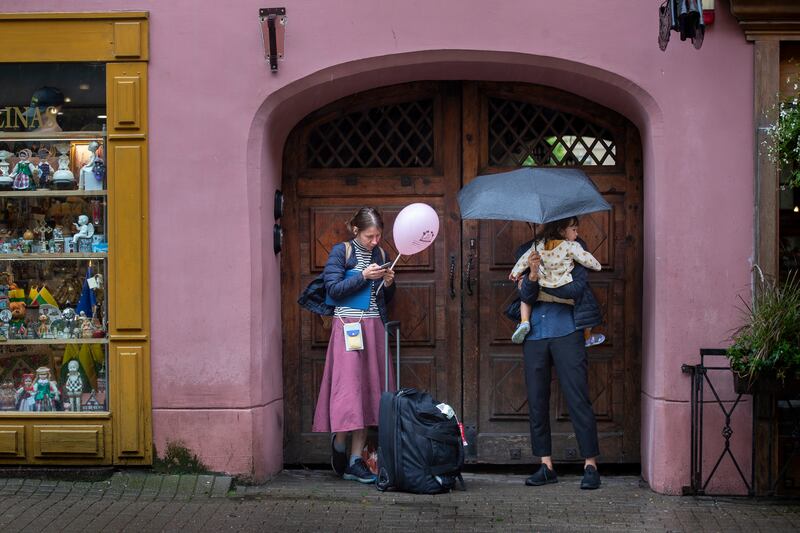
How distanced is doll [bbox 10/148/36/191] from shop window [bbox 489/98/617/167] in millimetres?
3353

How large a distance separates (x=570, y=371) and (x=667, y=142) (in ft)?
5.51

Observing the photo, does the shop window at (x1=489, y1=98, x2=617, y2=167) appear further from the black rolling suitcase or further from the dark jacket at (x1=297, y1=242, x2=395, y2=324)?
the black rolling suitcase

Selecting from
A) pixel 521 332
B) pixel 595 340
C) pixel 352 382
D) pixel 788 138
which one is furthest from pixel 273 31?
pixel 788 138

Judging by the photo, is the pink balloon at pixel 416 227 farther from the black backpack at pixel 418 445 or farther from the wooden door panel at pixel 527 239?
the black backpack at pixel 418 445

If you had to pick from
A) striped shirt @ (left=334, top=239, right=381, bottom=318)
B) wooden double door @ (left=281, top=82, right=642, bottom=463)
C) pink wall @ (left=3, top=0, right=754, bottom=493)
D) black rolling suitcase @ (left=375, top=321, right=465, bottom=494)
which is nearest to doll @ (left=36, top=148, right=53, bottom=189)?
pink wall @ (left=3, top=0, right=754, bottom=493)

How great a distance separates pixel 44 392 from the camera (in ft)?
25.0

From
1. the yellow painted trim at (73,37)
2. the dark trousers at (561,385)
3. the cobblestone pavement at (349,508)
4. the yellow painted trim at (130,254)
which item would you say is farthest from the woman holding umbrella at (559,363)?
the yellow painted trim at (73,37)

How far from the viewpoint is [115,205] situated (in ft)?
24.3

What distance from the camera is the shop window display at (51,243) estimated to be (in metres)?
7.55

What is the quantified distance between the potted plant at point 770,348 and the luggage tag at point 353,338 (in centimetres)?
247

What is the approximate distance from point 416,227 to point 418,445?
4.78 feet

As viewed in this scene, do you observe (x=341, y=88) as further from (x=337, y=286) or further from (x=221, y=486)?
(x=221, y=486)

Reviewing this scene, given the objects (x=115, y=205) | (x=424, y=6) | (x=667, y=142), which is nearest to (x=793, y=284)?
(x=667, y=142)

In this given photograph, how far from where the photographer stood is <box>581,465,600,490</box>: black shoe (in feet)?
24.0
